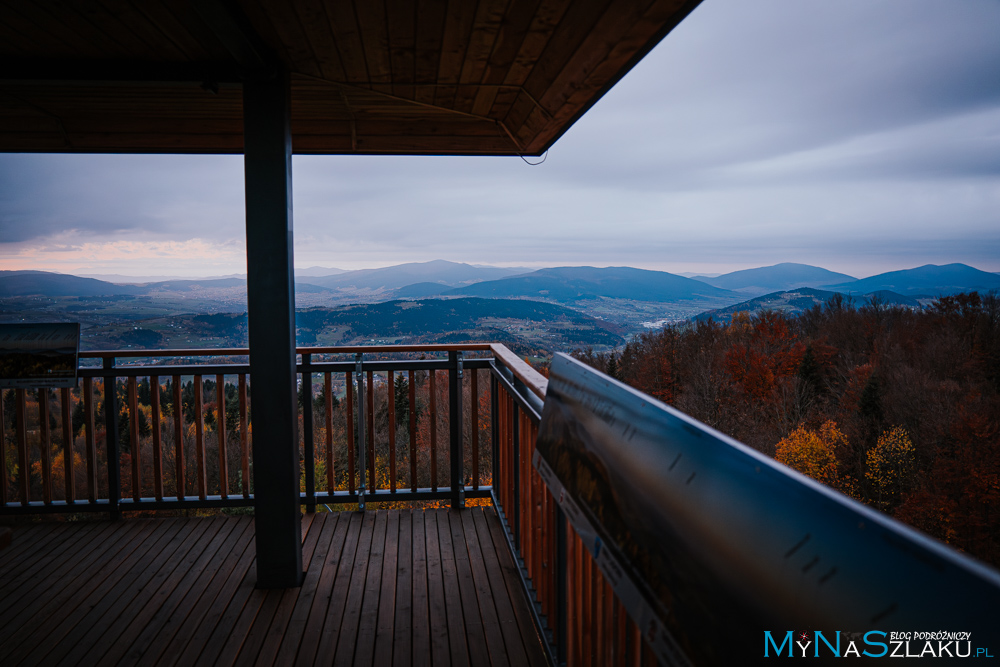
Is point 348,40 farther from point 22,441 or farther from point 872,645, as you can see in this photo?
point 22,441

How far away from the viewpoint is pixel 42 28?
2078 mm

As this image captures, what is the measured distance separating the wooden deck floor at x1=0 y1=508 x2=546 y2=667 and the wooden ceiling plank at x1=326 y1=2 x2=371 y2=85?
8.42 feet

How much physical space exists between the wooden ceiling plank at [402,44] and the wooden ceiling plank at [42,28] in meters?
1.34

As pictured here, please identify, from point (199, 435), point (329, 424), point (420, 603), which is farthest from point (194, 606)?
point (199, 435)

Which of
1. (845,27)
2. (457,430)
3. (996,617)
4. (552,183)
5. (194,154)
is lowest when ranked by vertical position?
(457,430)

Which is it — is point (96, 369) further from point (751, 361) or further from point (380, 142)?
point (751, 361)

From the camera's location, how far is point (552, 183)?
28.5 m

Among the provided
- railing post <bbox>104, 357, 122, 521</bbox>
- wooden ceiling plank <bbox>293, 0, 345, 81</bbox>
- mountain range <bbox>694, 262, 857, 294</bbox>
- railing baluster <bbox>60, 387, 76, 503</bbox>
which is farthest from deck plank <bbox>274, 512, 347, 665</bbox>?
mountain range <bbox>694, 262, 857, 294</bbox>

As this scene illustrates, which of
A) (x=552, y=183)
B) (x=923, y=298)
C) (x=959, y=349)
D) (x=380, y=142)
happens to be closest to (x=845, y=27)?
(x=923, y=298)

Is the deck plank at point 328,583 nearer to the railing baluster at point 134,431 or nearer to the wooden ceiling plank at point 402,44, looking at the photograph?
the railing baluster at point 134,431

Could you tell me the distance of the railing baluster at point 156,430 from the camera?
10.7ft

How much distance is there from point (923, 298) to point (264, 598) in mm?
37615

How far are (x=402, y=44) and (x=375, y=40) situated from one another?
4.6 inches

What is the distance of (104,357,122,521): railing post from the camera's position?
128 inches
